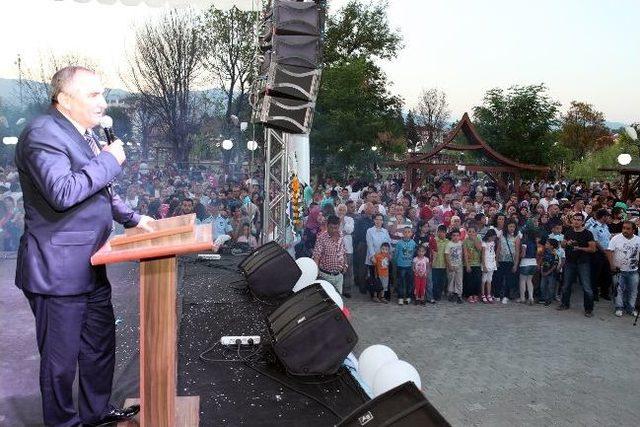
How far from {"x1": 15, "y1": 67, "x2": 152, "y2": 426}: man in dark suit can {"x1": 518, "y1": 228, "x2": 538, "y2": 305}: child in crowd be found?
25.1 feet

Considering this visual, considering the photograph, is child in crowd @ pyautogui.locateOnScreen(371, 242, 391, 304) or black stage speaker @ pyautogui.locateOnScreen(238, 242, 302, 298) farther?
child in crowd @ pyautogui.locateOnScreen(371, 242, 391, 304)

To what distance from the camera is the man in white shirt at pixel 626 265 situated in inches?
315

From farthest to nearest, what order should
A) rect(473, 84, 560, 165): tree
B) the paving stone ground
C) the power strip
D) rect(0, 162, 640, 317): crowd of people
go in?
rect(473, 84, 560, 165): tree, rect(0, 162, 640, 317): crowd of people, the paving stone ground, the power strip

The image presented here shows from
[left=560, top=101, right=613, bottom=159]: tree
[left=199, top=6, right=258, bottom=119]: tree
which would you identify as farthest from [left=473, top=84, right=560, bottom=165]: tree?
[left=560, top=101, right=613, bottom=159]: tree

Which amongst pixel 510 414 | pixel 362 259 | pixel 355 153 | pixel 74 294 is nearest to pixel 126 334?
pixel 74 294

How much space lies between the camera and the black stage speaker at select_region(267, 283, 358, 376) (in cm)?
316

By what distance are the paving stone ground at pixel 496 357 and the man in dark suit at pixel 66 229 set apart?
1.28 m

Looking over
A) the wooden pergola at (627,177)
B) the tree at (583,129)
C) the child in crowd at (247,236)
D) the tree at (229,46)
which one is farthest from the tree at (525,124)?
the tree at (583,129)

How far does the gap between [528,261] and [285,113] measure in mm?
4812

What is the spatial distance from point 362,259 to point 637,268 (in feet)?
13.7

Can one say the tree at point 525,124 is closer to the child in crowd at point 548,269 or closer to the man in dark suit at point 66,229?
the child in crowd at point 548,269

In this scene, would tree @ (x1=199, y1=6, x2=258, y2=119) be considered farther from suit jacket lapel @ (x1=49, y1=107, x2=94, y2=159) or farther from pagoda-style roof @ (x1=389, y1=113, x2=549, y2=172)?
suit jacket lapel @ (x1=49, y1=107, x2=94, y2=159)

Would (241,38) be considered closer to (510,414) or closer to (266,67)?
(266,67)

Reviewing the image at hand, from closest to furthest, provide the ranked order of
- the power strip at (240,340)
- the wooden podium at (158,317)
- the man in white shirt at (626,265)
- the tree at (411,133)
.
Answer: the wooden podium at (158,317), the power strip at (240,340), the man in white shirt at (626,265), the tree at (411,133)
